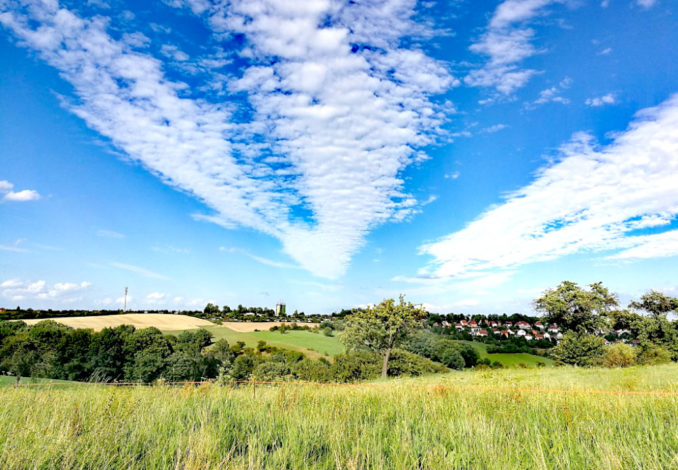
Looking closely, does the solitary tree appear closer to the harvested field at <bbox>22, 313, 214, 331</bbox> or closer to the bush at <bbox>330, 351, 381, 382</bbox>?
the bush at <bbox>330, 351, 381, 382</bbox>

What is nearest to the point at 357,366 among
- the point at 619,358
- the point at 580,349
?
the point at 580,349

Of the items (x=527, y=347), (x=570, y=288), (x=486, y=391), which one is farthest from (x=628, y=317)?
(x=486, y=391)

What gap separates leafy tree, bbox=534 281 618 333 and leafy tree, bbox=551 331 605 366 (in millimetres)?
1622

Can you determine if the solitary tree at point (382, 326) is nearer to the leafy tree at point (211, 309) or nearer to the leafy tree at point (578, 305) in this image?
the leafy tree at point (578, 305)

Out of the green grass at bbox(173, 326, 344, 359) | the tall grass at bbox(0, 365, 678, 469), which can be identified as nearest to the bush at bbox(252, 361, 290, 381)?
the green grass at bbox(173, 326, 344, 359)

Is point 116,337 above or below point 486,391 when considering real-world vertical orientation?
below

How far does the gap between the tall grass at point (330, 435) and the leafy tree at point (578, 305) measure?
41492mm

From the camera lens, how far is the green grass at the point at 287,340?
8356 centimetres

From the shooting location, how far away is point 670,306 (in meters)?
47.5

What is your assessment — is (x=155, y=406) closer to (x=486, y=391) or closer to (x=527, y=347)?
(x=486, y=391)

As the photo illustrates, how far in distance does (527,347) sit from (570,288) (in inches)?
2199

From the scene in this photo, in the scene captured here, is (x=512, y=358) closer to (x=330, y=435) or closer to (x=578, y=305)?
(x=578, y=305)

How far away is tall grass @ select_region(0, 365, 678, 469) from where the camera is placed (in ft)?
12.9

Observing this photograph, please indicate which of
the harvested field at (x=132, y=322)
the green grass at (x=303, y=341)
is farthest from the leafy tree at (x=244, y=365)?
the harvested field at (x=132, y=322)
